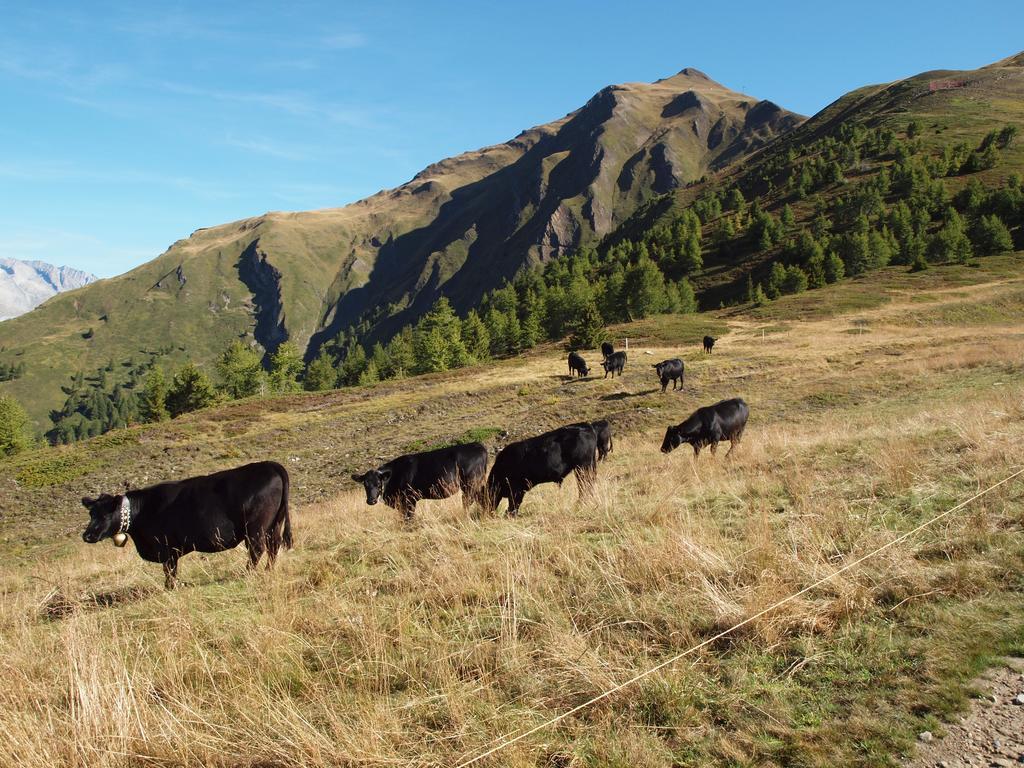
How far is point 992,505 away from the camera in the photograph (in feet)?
21.7

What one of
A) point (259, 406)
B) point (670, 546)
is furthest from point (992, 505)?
point (259, 406)

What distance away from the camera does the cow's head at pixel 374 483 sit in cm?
1251

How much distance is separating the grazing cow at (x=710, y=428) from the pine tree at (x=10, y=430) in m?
79.6

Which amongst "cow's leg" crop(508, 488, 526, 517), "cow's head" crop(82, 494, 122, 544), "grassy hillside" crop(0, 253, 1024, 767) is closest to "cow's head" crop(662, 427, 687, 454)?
"grassy hillside" crop(0, 253, 1024, 767)

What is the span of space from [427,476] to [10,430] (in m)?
81.3

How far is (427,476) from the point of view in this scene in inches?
523

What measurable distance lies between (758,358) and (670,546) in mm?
42593

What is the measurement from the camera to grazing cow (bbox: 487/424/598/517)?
12289mm

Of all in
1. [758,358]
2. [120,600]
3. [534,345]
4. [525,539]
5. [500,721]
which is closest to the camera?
[500,721]

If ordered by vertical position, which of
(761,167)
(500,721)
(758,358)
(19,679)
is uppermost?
(761,167)

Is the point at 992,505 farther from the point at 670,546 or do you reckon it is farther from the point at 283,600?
the point at 283,600

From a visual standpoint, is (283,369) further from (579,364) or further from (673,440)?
(673,440)

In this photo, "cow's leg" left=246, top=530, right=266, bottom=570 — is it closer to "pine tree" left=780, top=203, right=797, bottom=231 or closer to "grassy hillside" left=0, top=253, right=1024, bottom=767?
"grassy hillside" left=0, top=253, right=1024, bottom=767

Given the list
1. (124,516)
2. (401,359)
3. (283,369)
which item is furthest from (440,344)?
(124,516)
